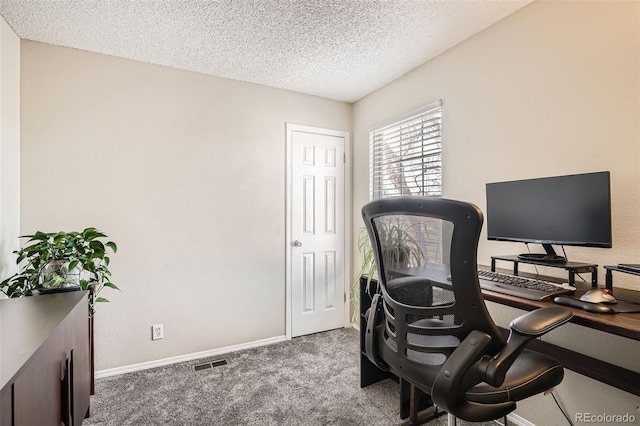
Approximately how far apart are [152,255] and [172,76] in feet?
4.95

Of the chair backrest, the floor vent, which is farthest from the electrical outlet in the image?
the chair backrest

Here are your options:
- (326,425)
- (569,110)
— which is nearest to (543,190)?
(569,110)

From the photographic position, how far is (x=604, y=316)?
1105 mm

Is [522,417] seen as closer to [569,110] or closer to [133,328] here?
[569,110]

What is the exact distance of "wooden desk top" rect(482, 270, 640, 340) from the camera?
1.00 meters

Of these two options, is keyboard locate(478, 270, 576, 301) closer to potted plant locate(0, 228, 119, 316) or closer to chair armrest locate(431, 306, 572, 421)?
chair armrest locate(431, 306, 572, 421)

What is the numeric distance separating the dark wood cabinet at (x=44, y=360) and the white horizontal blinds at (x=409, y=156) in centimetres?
242

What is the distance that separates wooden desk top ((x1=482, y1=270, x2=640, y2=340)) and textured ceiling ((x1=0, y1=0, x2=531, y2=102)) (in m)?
1.65

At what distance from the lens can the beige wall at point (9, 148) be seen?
1.99 metres

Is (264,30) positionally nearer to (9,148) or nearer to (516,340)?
(9,148)

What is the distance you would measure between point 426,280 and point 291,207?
2.08 metres

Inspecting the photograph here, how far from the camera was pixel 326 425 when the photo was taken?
6.07 ft

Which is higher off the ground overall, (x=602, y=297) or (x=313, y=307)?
(x=602, y=297)

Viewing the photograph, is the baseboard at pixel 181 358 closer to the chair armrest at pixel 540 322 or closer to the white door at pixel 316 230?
the white door at pixel 316 230
